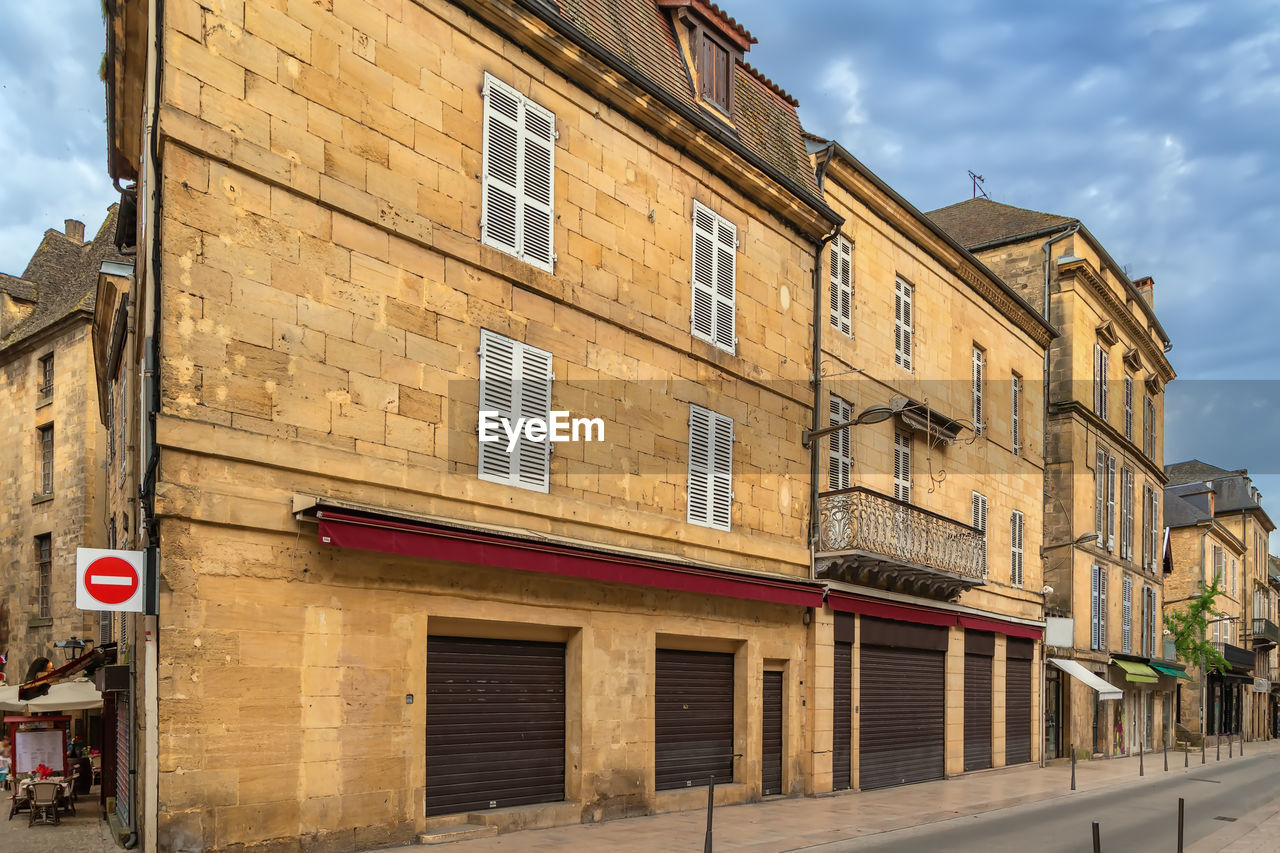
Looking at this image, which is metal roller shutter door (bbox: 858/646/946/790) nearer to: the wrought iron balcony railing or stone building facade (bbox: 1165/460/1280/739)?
stone building facade (bbox: 1165/460/1280/739)

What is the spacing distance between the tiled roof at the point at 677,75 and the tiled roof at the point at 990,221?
1333 cm

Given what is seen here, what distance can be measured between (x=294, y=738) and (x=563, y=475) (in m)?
4.49

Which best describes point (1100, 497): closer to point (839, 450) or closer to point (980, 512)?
point (980, 512)

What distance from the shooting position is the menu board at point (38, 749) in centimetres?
1519

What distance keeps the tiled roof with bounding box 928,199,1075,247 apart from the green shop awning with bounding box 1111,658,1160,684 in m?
12.6

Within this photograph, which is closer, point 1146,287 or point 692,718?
point 692,718

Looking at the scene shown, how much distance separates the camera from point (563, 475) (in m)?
13.2

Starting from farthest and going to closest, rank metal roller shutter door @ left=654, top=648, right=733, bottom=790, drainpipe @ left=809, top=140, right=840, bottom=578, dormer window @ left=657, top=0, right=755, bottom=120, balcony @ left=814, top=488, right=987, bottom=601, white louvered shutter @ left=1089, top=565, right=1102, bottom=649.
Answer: white louvered shutter @ left=1089, top=565, right=1102, bottom=649, drainpipe @ left=809, top=140, right=840, bottom=578, balcony @ left=814, top=488, right=987, bottom=601, dormer window @ left=657, top=0, right=755, bottom=120, metal roller shutter door @ left=654, top=648, right=733, bottom=790

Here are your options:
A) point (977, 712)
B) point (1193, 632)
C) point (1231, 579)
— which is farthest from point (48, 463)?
point (1231, 579)

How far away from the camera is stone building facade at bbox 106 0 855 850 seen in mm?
9641

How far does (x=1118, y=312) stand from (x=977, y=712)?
1580cm

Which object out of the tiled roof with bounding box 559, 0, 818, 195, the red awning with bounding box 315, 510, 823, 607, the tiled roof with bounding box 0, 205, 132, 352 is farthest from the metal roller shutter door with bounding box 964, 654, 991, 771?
the tiled roof with bounding box 0, 205, 132, 352

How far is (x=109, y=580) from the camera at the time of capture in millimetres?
9117

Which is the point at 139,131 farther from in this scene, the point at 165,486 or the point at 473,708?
the point at 473,708
